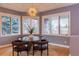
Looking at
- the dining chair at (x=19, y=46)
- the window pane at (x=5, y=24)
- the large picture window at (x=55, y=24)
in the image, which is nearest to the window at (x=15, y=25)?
the window pane at (x=5, y=24)

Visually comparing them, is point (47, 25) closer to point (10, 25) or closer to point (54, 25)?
point (54, 25)

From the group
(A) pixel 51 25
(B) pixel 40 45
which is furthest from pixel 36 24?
(B) pixel 40 45

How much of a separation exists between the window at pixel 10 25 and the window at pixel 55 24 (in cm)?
79

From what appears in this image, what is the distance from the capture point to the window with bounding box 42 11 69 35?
10.2 ft

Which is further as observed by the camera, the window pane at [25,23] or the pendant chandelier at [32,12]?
the pendant chandelier at [32,12]

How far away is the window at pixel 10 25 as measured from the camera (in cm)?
258

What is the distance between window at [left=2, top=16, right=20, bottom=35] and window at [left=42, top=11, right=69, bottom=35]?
79cm

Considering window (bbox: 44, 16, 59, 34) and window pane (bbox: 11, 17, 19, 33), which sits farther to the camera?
window (bbox: 44, 16, 59, 34)

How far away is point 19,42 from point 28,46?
0.31 m

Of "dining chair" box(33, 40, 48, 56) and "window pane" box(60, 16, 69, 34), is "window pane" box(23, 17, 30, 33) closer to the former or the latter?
"dining chair" box(33, 40, 48, 56)

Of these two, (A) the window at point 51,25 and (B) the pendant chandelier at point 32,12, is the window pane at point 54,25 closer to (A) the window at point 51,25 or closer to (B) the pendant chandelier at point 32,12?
(A) the window at point 51,25

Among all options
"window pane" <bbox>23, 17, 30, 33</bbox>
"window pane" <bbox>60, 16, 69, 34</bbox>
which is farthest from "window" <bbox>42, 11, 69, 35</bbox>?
"window pane" <bbox>23, 17, 30, 33</bbox>

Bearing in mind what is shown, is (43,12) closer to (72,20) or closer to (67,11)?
(67,11)

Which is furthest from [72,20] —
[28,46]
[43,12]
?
[28,46]
